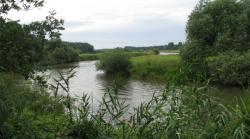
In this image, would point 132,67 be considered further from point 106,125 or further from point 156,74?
point 106,125

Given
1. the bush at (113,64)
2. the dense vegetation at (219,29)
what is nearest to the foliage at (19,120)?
the dense vegetation at (219,29)

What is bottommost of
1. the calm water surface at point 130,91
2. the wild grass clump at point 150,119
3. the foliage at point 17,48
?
the calm water surface at point 130,91

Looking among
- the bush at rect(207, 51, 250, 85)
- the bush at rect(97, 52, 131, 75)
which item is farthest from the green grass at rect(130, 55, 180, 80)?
the bush at rect(207, 51, 250, 85)

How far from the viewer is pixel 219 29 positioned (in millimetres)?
44906

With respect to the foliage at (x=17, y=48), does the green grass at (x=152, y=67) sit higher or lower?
lower

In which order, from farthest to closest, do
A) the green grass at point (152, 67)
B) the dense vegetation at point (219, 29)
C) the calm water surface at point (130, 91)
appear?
the green grass at point (152, 67) → the dense vegetation at point (219, 29) → the calm water surface at point (130, 91)

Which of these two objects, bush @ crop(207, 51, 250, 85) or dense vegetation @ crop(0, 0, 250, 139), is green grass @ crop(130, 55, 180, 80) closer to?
bush @ crop(207, 51, 250, 85)

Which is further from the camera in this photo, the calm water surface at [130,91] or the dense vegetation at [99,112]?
the calm water surface at [130,91]

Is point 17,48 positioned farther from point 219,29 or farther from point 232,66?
point 219,29

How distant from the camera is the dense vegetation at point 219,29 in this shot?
43.0 m

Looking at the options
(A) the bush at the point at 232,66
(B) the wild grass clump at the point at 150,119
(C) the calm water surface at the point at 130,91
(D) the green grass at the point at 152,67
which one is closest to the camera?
(B) the wild grass clump at the point at 150,119

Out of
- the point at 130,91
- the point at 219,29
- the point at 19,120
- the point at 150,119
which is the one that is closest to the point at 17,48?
the point at 19,120

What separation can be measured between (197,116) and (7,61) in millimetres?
2626

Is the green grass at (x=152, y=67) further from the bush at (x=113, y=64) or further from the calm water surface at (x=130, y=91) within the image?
the calm water surface at (x=130, y=91)
